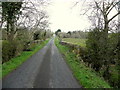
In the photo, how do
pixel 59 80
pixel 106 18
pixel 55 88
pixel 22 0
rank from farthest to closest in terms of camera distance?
Result: pixel 106 18 < pixel 22 0 < pixel 59 80 < pixel 55 88

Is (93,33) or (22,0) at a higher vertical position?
(22,0)

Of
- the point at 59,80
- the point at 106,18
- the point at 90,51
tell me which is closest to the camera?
the point at 59,80

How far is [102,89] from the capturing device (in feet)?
21.4

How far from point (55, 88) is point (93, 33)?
7.14m

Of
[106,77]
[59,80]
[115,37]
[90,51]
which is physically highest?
[115,37]

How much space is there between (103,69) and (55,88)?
20.7 ft

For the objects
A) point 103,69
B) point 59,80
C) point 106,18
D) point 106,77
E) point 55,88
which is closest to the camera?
point 55,88

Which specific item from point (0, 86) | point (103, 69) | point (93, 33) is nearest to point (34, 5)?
point (93, 33)

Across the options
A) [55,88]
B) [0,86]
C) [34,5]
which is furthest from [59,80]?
[34,5]

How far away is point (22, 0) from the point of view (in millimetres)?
16188

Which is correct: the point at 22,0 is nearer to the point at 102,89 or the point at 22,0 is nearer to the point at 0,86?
the point at 0,86

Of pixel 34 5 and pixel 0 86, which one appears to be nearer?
pixel 0 86

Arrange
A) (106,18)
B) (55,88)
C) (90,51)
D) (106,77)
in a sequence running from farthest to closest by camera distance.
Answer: (106,18) < (90,51) < (106,77) < (55,88)

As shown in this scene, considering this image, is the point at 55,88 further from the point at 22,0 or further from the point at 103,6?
the point at 103,6
